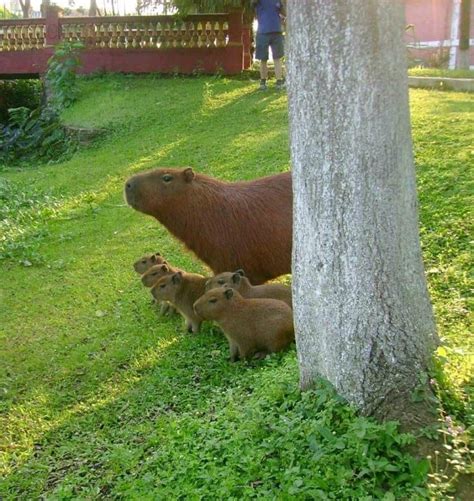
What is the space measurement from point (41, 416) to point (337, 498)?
7.94 feet

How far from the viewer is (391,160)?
321 centimetres

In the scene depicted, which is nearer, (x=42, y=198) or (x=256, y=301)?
(x=256, y=301)

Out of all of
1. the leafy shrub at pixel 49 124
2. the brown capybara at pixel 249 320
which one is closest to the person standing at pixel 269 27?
the leafy shrub at pixel 49 124

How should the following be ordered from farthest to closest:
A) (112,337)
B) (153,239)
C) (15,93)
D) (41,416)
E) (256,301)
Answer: (15,93) < (153,239) < (112,337) < (256,301) < (41,416)

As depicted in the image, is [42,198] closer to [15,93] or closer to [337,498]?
[337,498]

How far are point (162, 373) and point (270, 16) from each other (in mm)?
9846

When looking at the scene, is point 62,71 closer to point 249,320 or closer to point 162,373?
point 162,373

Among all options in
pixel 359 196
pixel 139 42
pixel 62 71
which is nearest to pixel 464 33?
pixel 139 42

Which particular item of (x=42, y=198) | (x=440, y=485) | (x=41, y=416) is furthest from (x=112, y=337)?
(x=42, y=198)

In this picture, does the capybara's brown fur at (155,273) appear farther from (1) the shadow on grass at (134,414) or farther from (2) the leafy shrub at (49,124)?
(2) the leafy shrub at (49,124)

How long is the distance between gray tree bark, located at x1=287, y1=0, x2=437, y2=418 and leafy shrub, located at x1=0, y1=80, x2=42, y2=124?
16891mm

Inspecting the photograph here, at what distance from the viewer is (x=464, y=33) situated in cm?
1647

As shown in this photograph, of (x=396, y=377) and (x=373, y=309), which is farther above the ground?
(x=373, y=309)

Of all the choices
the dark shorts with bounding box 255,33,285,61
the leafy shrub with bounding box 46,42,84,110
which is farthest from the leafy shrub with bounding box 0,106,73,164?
the dark shorts with bounding box 255,33,285,61
